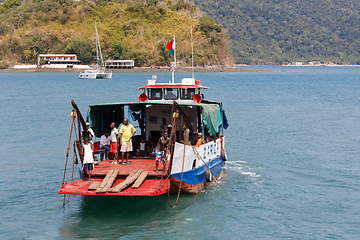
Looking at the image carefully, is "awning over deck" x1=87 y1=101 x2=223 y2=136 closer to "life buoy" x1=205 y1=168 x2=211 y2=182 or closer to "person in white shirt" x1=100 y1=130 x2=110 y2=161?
"person in white shirt" x1=100 y1=130 x2=110 y2=161

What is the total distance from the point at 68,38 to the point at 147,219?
6627 inches

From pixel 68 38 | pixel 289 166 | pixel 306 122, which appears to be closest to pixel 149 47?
pixel 68 38

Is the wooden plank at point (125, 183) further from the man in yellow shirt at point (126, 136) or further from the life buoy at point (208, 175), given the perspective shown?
the life buoy at point (208, 175)

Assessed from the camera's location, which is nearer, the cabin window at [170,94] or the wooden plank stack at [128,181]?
the wooden plank stack at [128,181]

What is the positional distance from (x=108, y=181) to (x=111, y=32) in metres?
179

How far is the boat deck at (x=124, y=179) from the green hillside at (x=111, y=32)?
151741mm

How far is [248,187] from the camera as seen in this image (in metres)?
17.2

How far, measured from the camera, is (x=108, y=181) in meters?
13.0

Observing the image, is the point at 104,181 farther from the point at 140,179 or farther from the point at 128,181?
the point at 140,179

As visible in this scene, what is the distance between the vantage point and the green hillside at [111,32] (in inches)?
6654

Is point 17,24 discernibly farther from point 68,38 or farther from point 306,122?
point 306,122

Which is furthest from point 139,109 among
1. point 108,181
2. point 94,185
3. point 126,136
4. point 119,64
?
point 119,64

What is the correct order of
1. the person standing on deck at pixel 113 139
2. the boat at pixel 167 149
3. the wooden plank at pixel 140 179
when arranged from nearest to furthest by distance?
the wooden plank at pixel 140 179
the boat at pixel 167 149
the person standing on deck at pixel 113 139

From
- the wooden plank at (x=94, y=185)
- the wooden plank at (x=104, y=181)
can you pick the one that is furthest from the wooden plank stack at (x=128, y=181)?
the wooden plank at (x=94, y=185)
